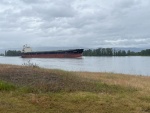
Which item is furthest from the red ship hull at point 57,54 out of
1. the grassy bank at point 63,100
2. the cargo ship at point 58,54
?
the grassy bank at point 63,100

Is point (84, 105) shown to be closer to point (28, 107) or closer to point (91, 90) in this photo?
point (28, 107)

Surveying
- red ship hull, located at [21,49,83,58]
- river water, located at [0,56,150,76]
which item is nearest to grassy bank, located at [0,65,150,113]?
river water, located at [0,56,150,76]

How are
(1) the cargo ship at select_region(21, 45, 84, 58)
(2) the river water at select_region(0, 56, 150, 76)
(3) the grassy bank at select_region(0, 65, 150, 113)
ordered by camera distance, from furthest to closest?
1. (1) the cargo ship at select_region(21, 45, 84, 58)
2. (2) the river water at select_region(0, 56, 150, 76)
3. (3) the grassy bank at select_region(0, 65, 150, 113)

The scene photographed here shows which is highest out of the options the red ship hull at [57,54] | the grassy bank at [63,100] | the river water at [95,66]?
the red ship hull at [57,54]

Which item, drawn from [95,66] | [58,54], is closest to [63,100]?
[95,66]

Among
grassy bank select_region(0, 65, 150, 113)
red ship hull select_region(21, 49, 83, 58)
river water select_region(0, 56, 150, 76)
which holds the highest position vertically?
red ship hull select_region(21, 49, 83, 58)

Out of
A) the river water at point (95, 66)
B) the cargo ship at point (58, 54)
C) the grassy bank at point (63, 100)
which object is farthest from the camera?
the cargo ship at point (58, 54)

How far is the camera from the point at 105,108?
6309mm

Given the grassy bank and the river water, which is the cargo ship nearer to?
the river water

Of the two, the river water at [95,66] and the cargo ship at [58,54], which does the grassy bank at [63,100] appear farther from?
the cargo ship at [58,54]

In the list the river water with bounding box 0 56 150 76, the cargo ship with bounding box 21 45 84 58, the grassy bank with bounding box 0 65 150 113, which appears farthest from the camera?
the cargo ship with bounding box 21 45 84 58

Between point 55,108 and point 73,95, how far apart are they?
1.34 m

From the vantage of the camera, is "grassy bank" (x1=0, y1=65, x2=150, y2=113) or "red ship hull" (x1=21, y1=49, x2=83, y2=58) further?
"red ship hull" (x1=21, y1=49, x2=83, y2=58)

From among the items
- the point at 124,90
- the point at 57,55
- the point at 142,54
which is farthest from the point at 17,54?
the point at 124,90
